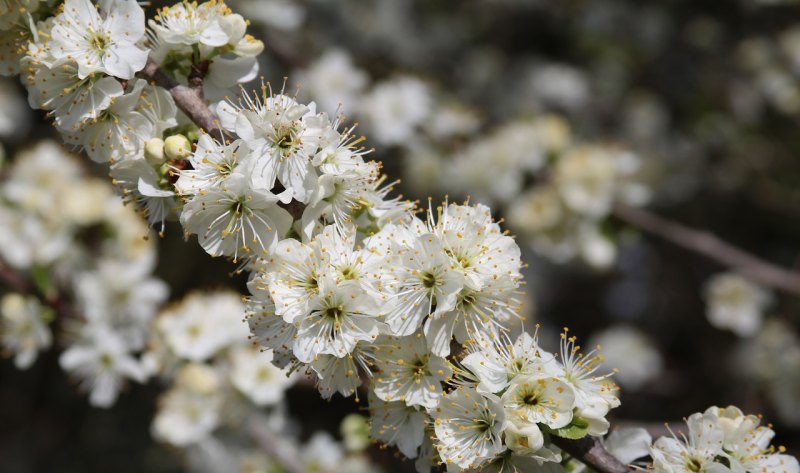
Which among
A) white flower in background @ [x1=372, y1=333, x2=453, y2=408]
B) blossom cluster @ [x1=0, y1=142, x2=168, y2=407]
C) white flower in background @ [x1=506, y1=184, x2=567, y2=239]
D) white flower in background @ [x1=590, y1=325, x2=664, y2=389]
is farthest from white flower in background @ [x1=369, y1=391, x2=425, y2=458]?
white flower in background @ [x1=590, y1=325, x2=664, y2=389]

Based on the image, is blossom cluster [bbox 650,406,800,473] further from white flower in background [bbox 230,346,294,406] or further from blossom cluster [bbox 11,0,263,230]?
white flower in background [bbox 230,346,294,406]

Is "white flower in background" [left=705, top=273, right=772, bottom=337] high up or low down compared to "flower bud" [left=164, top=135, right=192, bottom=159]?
down

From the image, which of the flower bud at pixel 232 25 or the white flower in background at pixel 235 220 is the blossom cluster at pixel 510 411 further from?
the flower bud at pixel 232 25

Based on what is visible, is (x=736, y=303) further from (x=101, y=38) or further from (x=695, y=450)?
(x=101, y=38)

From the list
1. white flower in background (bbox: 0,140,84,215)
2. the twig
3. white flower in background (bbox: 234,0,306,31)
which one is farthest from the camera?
white flower in background (bbox: 234,0,306,31)

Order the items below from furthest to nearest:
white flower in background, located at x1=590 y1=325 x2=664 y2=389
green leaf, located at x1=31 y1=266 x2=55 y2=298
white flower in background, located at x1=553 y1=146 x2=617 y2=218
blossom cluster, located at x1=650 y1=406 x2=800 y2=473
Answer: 1. white flower in background, located at x1=590 y1=325 x2=664 y2=389
2. white flower in background, located at x1=553 y1=146 x2=617 y2=218
3. green leaf, located at x1=31 y1=266 x2=55 y2=298
4. blossom cluster, located at x1=650 y1=406 x2=800 y2=473

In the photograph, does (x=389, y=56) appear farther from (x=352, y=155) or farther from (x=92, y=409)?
(x=352, y=155)

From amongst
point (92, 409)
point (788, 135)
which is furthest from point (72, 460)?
point (788, 135)
